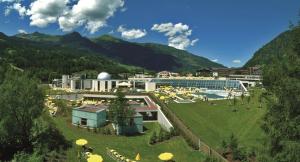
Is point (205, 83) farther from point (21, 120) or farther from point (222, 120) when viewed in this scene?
point (21, 120)

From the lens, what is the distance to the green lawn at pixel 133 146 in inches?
1266

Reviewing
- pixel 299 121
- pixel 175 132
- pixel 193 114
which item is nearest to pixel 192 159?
pixel 175 132

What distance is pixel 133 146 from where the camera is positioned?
126 ft

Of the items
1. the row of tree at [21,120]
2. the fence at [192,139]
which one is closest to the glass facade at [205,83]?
the fence at [192,139]

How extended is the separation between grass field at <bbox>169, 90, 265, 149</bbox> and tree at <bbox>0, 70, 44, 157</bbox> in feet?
58.2

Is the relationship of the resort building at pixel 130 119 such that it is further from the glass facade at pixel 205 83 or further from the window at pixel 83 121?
the glass facade at pixel 205 83

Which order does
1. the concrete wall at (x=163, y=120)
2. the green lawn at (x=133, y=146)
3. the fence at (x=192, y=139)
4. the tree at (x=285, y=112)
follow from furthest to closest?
the concrete wall at (x=163, y=120) → the green lawn at (x=133, y=146) → the fence at (x=192, y=139) → the tree at (x=285, y=112)

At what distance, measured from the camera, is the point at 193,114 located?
49.6 m

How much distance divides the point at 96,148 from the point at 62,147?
11.8 ft

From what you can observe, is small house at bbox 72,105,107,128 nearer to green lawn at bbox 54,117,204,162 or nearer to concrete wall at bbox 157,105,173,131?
green lawn at bbox 54,117,204,162

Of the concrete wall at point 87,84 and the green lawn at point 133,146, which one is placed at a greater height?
the concrete wall at point 87,84

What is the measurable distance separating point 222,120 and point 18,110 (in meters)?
24.7

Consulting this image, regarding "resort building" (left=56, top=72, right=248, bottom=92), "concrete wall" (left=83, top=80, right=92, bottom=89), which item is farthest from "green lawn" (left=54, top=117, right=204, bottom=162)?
"concrete wall" (left=83, top=80, right=92, bottom=89)

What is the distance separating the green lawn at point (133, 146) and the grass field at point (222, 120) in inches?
102
